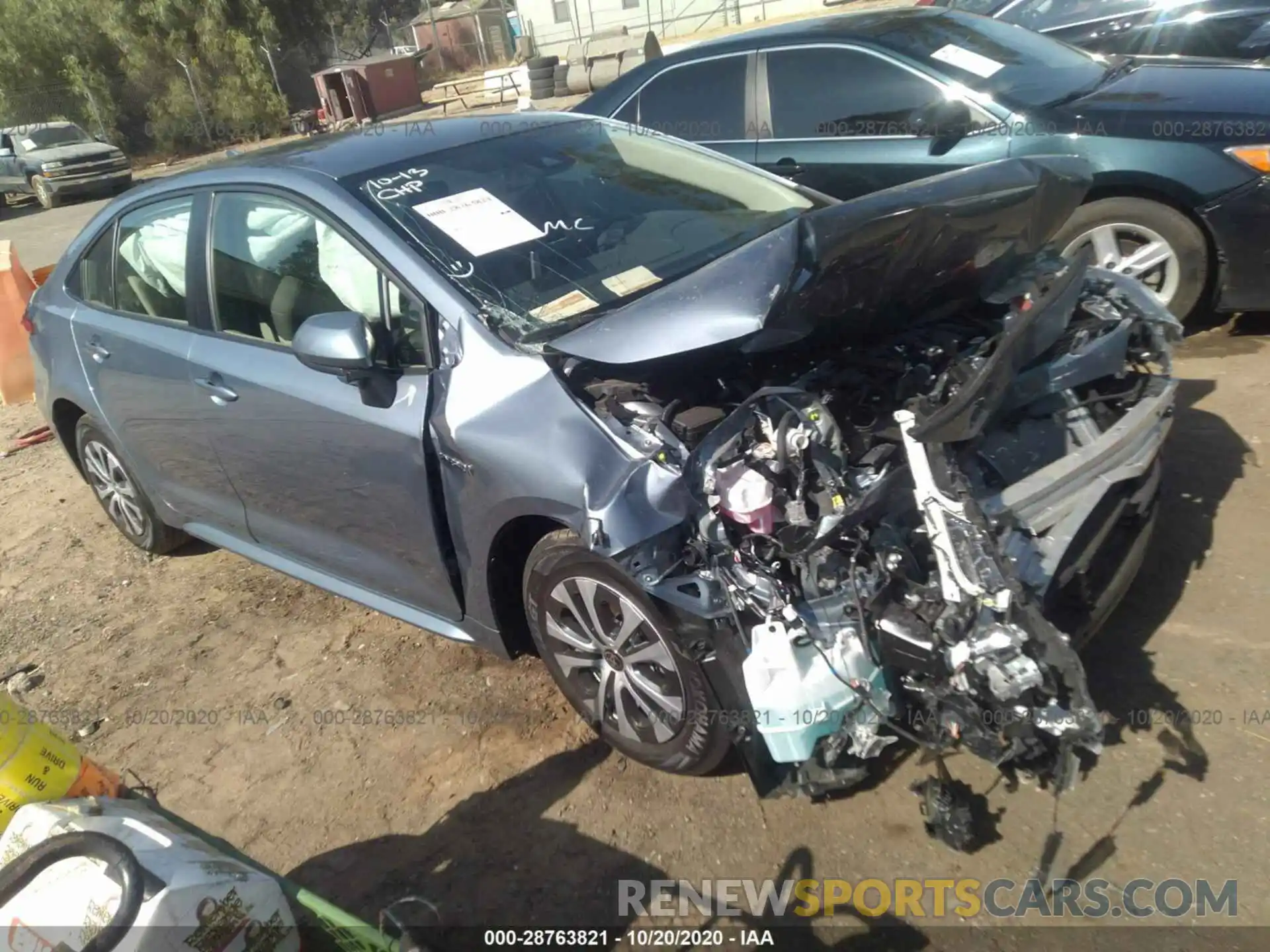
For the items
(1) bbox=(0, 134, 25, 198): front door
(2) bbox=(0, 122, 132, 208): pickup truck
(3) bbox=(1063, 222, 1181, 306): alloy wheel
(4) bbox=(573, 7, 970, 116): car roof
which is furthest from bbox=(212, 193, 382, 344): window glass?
(1) bbox=(0, 134, 25, 198): front door

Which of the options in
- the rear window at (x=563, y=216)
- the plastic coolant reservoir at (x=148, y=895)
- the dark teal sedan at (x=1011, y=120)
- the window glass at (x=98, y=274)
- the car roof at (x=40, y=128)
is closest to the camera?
the plastic coolant reservoir at (x=148, y=895)

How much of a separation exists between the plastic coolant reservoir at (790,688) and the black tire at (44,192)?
25237 mm

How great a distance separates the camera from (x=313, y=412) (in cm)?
325

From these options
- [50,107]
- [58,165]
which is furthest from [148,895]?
[50,107]

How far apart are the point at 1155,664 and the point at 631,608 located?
1592 millimetres

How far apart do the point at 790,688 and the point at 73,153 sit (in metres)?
25.6

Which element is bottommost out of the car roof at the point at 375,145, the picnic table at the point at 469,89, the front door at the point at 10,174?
the picnic table at the point at 469,89

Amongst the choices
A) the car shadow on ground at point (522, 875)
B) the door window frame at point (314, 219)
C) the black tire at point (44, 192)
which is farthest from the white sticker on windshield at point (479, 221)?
the black tire at point (44, 192)

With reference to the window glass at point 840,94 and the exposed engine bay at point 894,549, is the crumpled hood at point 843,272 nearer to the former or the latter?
the exposed engine bay at point 894,549

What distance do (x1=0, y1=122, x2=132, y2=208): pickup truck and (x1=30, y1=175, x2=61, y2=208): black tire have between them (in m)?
0.02

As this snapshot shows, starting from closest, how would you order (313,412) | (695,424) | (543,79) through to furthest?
1. (695,424)
2. (313,412)
3. (543,79)

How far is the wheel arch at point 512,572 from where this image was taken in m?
2.88

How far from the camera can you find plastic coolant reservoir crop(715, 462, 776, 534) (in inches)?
96.1

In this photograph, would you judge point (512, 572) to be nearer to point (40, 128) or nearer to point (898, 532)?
point (898, 532)
